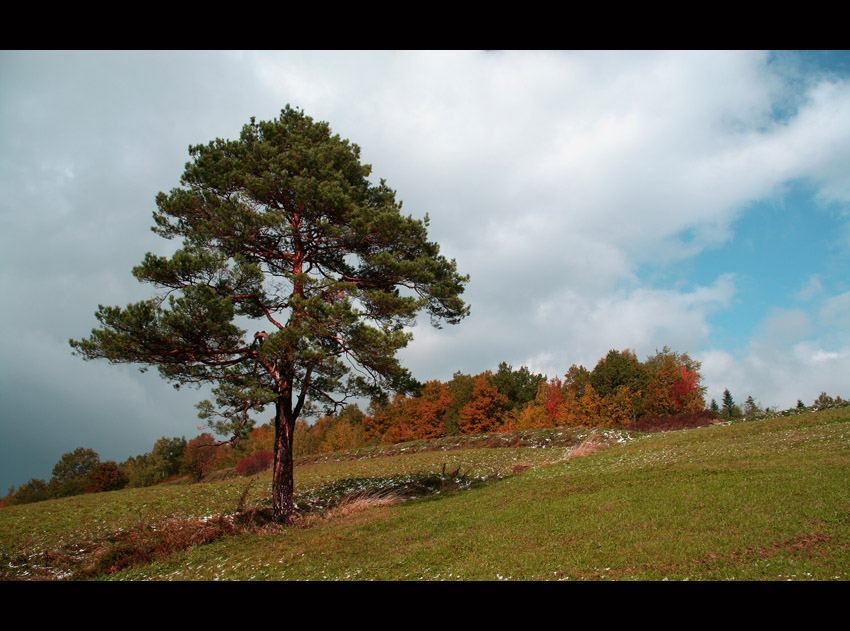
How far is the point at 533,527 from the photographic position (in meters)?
11.0

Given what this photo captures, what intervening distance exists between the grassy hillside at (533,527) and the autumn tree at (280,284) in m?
3.61

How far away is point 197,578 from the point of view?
9891 millimetres

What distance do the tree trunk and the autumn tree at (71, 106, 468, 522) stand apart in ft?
0.12

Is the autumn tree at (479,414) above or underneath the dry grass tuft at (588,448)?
above

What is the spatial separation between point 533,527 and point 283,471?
27.6 feet

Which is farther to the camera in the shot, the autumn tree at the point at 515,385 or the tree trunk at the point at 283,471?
the autumn tree at the point at 515,385

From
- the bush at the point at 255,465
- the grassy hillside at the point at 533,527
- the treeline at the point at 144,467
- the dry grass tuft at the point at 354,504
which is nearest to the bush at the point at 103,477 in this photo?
the treeline at the point at 144,467

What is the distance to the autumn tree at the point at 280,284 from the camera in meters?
13.5

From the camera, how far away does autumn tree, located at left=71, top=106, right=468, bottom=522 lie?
13531 millimetres

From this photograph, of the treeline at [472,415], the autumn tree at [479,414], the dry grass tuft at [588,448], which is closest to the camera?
the dry grass tuft at [588,448]

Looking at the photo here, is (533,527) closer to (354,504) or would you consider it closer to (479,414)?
(354,504)

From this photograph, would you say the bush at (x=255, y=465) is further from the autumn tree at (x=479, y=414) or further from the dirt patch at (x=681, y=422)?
the dirt patch at (x=681, y=422)
